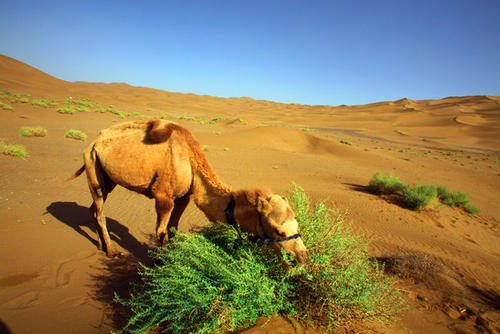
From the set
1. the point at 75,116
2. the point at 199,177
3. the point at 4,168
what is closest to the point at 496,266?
the point at 199,177

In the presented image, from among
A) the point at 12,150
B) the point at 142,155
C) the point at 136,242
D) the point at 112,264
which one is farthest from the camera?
the point at 12,150

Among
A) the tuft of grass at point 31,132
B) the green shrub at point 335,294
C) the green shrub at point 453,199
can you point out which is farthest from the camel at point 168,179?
the tuft of grass at point 31,132

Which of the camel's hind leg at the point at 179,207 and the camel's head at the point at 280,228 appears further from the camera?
the camel's hind leg at the point at 179,207

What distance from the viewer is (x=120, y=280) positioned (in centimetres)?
384

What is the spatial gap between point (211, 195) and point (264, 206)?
3.58 ft

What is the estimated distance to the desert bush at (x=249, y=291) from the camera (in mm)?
2439

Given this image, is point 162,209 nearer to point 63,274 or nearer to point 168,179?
point 168,179

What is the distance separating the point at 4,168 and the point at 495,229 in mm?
17462

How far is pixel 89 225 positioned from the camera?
18.1ft

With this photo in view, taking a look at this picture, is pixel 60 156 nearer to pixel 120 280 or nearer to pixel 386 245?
pixel 120 280

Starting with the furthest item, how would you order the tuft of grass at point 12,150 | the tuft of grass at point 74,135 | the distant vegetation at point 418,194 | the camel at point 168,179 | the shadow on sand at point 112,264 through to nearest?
the tuft of grass at point 74,135 < the tuft of grass at point 12,150 < the distant vegetation at point 418,194 < the shadow on sand at point 112,264 < the camel at point 168,179

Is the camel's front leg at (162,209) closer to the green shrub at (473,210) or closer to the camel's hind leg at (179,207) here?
the camel's hind leg at (179,207)

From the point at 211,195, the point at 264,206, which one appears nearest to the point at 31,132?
the point at 211,195

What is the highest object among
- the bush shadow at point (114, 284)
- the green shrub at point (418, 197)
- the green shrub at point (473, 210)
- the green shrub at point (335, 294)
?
the green shrub at point (335, 294)
